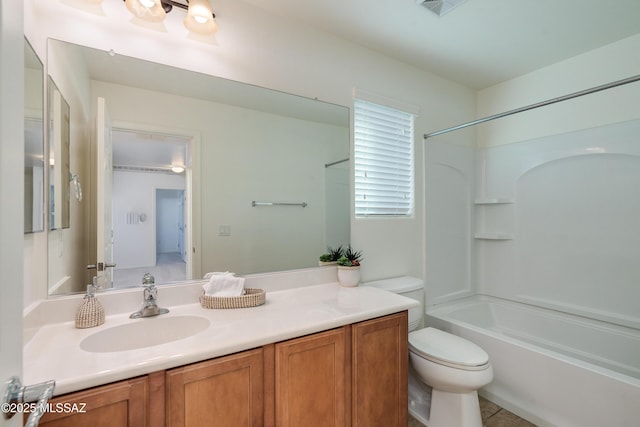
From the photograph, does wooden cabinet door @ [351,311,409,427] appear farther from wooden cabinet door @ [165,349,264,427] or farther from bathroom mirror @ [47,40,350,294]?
bathroom mirror @ [47,40,350,294]

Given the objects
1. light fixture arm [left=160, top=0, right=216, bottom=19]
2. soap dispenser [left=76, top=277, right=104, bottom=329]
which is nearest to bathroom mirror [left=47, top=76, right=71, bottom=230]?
soap dispenser [left=76, top=277, right=104, bottom=329]

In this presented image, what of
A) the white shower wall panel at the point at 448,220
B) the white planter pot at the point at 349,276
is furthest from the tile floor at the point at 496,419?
the white planter pot at the point at 349,276

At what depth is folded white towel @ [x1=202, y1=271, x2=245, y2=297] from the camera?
4.75 ft

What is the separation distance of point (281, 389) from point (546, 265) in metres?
2.54

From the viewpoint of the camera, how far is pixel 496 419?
72.2 inches

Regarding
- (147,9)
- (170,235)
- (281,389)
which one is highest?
(147,9)

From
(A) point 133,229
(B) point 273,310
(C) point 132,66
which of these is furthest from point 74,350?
(C) point 132,66

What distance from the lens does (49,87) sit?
3.97ft

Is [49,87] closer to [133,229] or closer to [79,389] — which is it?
[133,229]

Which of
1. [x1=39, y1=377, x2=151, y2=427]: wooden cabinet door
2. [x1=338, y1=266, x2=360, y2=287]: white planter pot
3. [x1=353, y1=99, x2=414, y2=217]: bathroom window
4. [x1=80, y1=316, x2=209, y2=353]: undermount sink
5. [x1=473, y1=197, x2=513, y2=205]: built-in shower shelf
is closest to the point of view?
[x1=39, y1=377, x2=151, y2=427]: wooden cabinet door

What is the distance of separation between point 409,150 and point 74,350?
241 centimetres

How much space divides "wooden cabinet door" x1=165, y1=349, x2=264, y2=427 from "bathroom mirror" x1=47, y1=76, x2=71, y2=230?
878 mm

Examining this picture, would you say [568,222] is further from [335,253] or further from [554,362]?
[335,253]

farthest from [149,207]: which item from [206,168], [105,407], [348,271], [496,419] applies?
[496,419]
